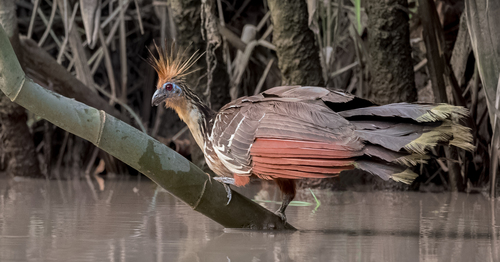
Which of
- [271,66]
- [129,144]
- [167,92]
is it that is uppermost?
[271,66]

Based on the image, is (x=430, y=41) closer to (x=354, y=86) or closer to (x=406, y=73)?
(x=406, y=73)

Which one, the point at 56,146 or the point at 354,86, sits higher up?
the point at 354,86

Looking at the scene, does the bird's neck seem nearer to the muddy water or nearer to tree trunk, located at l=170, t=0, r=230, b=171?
the muddy water

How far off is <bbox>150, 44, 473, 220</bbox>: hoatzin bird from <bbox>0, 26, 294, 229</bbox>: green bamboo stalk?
0.54 feet

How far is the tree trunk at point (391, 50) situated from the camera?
4.11m

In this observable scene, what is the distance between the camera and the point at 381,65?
4.18m

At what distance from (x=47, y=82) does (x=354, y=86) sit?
8.90 feet

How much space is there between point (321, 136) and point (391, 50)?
193 cm

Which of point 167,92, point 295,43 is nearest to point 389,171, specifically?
point 167,92

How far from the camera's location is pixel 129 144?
233cm

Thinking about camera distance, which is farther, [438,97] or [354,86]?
[354,86]

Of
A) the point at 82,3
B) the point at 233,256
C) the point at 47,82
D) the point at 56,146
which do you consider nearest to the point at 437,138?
the point at 233,256

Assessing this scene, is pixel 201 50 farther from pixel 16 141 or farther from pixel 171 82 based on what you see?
pixel 16 141

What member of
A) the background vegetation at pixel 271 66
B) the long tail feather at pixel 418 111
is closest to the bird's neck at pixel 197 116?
the long tail feather at pixel 418 111
